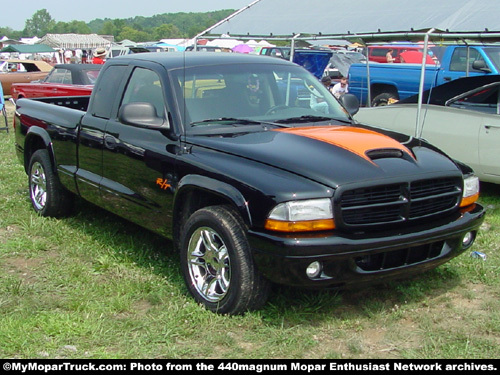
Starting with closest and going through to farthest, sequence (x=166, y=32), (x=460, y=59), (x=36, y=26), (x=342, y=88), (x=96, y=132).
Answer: (x=96, y=132), (x=460, y=59), (x=342, y=88), (x=166, y=32), (x=36, y=26)

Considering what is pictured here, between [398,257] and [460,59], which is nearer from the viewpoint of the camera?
[398,257]

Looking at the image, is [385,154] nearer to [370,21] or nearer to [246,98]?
[246,98]

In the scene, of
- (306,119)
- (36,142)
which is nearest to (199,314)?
(306,119)

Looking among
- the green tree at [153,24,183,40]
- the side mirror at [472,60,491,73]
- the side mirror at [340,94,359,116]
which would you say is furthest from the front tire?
the green tree at [153,24,183,40]

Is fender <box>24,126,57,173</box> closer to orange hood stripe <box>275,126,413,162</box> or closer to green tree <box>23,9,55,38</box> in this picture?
orange hood stripe <box>275,126,413,162</box>

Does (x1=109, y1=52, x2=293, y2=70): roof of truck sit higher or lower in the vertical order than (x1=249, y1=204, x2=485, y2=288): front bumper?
higher

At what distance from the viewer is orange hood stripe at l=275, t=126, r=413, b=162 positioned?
4164 mm

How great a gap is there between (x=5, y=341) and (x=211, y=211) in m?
1.47

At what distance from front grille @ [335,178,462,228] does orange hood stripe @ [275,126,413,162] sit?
29 cm

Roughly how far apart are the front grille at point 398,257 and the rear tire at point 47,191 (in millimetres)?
3768

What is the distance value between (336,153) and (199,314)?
1.37 metres

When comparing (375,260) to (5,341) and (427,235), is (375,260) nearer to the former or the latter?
(427,235)

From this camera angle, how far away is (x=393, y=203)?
12.6ft
